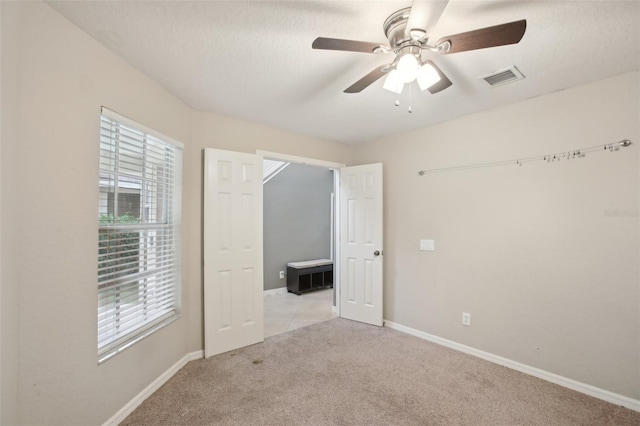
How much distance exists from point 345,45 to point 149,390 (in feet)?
8.97

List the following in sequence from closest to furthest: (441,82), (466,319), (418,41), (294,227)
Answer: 1. (418,41)
2. (441,82)
3. (466,319)
4. (294,227)

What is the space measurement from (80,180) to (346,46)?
167 centimetres

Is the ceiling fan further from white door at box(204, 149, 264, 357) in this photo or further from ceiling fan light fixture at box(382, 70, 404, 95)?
white door at box(204, 149, 264, 357)

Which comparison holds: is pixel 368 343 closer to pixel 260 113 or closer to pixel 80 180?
pixel 260 113

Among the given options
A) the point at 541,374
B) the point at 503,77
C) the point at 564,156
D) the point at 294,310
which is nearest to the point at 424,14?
the point at 503,77

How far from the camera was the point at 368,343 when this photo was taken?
10.4 ft

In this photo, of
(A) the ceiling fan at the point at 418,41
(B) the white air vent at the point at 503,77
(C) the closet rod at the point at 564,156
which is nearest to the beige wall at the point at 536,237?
(C) the closet rod at the point at 564,156

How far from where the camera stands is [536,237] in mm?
2529

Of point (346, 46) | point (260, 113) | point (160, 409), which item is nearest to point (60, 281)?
point (160, 409)

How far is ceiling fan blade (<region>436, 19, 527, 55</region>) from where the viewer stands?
1222 millimetres

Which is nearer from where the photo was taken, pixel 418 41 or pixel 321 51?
pixel 418 41

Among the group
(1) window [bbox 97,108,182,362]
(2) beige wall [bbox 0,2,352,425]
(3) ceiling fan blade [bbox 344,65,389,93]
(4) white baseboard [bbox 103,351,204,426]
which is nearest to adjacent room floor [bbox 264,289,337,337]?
(4) white baseboard [bbox 103,351,204,426]

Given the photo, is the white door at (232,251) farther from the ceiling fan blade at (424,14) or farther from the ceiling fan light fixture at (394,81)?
the ceiling fan blade at (424,14)

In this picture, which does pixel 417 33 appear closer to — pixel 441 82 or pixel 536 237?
pixel 441 82
